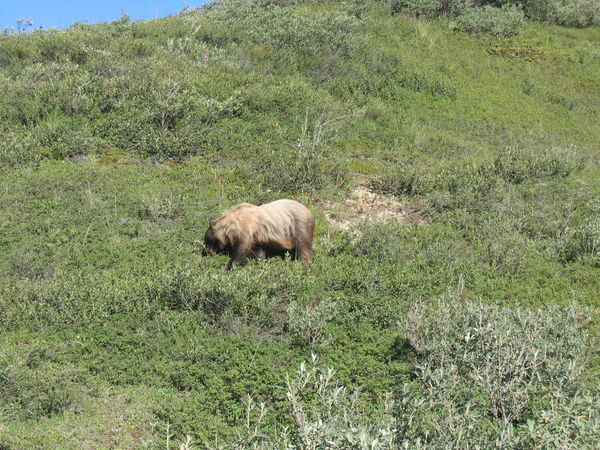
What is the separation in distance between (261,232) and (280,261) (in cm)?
57

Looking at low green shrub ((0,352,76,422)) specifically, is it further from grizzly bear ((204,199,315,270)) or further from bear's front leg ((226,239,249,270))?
grizzly bear ((204,199,315,270))

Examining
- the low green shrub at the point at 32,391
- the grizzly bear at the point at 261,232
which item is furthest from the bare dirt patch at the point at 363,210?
the low green shrub at the point at 32,391

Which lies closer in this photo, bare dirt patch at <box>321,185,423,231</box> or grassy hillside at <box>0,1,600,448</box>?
grassy hillside at <box>0,1,600,448</box>

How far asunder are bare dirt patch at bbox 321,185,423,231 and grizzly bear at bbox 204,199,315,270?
6.49ft

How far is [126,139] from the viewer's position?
14695 millimetres

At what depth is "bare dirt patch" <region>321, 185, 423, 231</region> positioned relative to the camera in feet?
40.1

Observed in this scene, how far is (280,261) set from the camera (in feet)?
32.1

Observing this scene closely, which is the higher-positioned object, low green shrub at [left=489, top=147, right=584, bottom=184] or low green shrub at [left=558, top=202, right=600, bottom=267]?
low green shrub at [left=489, top=147, right=584, bottom=184]

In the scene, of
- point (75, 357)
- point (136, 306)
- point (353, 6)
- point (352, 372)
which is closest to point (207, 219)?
point (136, 306)

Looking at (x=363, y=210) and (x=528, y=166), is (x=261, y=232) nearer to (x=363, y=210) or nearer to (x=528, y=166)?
(x=363, y=210)

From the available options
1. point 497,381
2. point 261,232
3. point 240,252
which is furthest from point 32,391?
point 497,381

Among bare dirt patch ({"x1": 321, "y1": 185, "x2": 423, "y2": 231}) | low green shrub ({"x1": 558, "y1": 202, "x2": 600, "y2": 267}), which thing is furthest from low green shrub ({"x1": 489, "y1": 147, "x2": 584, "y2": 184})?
low green shrub ({"x1": 558, "y1": 202, "x2": 600, "y2": 267})

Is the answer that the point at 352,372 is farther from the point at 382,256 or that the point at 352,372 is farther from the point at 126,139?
the point at 126,139

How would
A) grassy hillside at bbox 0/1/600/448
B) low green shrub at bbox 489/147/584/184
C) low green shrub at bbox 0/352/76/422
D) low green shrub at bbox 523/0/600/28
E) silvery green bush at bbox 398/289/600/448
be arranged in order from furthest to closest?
low green shrub at bbox 523/0/600/28, low green shrub at bbox 489/147/584/184, low green shrub at bbox 0/352/76/422, grassy hillside at bbox 0/1/600/448, silvery green bush at bbox 398/289/600/448
